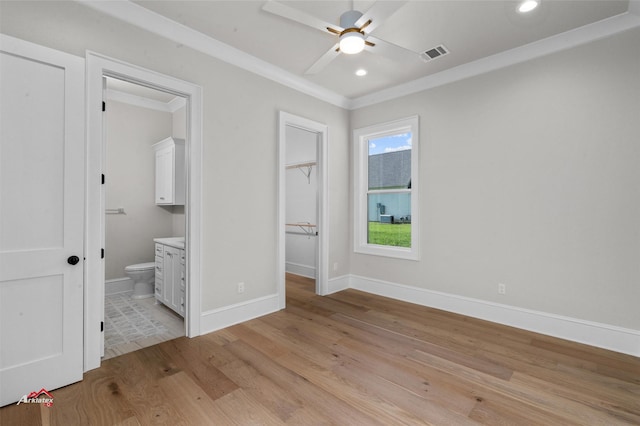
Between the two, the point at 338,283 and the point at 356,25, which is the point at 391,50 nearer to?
the point at 356,25

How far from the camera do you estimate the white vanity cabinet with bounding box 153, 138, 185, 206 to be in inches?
173

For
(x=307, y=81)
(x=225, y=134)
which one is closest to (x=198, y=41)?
(x=225, y=134)

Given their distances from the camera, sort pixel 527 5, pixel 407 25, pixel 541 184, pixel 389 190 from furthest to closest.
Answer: pixel 389 190 → pixel 541 184 → pixel 407 25 → pixel 527 5

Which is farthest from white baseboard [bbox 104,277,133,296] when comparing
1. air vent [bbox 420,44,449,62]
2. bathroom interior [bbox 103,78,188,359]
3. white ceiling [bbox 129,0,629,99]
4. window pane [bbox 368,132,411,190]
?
air vent [bbox 420,44,449,62]

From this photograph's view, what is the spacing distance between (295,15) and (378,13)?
1.81ft

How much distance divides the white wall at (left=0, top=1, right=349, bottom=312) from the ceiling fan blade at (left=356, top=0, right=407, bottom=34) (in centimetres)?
168

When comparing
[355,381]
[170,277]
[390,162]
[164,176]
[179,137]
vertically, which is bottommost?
[355,381]

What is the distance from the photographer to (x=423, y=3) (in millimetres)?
2471

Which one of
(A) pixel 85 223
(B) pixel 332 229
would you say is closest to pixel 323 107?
(B) pixel 332 229

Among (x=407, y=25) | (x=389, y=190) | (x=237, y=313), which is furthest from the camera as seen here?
(x=389, y=190)

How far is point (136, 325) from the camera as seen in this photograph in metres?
3.27

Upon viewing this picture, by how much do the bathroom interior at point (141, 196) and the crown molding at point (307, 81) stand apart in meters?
1.60

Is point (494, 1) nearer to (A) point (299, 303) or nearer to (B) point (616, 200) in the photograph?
(B) point (616, 200)

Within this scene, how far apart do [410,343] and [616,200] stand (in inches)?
88.6
